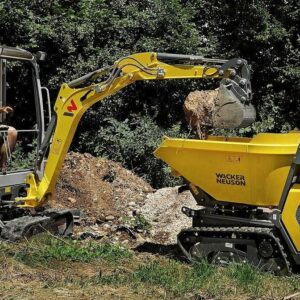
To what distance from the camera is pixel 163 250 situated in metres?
7.93

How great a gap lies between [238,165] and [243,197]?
0.37 meters

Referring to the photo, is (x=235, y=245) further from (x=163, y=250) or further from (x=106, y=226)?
(x=106, y=226)

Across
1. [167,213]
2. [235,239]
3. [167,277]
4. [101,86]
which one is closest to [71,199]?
[167,213]

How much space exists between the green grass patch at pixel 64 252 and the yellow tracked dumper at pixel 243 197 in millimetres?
824

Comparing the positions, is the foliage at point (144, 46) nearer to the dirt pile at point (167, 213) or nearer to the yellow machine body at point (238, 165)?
the dirt pile at point (167, 213)

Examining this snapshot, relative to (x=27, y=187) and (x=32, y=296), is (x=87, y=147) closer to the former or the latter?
(x=27, y=187)

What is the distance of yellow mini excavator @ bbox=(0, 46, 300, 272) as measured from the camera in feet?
21.4

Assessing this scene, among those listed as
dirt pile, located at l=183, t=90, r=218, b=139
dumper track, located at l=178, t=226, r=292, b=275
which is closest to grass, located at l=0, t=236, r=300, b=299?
dumper track, located at l=178, t=226, r=292, b=275

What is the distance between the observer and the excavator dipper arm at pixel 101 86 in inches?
291

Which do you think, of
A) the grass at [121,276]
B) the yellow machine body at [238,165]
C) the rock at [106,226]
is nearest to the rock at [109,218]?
the rock at [106,226]

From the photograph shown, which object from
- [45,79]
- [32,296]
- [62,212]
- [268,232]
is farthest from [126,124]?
[32,296]

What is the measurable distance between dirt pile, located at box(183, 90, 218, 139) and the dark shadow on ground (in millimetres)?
4640

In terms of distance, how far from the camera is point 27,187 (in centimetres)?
820

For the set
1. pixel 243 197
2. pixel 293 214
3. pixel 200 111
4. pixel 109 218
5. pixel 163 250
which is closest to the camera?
pixel 293 214
